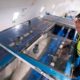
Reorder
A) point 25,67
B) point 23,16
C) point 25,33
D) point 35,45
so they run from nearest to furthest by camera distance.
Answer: point 25,67
point 35,45
point 25,33
point 23,16

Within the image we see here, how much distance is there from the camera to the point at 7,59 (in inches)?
38.6

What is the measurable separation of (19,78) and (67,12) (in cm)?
365

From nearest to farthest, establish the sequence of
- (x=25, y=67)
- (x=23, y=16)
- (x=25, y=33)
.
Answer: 1. (x=25, y=67)
2. (x=25, y=33)
3. (x=23, y=16)

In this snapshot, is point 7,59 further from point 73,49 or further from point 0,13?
point 73,49

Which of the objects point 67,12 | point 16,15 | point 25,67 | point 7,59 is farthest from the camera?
point 67,12

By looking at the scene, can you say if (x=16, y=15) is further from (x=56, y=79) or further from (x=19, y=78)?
(x=56, y=79)

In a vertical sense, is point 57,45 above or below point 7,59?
below

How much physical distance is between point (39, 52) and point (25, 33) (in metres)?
0.26

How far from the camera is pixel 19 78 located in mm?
1069

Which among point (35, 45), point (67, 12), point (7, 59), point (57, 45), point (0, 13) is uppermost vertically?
point (0, 13)

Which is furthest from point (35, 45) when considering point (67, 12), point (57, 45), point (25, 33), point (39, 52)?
point (67, 12)

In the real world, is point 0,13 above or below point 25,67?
above

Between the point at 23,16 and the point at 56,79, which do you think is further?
the point at 23,16

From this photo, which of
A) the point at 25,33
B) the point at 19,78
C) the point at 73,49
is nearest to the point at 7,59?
the point at 19,78
